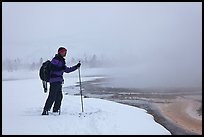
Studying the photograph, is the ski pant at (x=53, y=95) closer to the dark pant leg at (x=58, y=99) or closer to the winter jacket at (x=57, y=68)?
the dark pant leg at (x=58, y=99)

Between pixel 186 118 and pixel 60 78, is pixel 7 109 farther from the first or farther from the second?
pixel 186 118

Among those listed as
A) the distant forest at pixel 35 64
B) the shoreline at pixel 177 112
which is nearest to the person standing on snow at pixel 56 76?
the shoreline at pixel 177 112

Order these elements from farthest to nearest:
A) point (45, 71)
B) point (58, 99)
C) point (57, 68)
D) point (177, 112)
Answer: point (177, 112) → point (58, 99) → point (57, 68) → point (45, 71)

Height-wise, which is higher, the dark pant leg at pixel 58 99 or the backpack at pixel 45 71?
the backpack at pixel 45 71

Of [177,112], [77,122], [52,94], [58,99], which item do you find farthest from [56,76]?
[177,112]

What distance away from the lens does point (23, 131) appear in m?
7.26

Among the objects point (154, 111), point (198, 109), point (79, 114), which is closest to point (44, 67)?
point (79, 114)

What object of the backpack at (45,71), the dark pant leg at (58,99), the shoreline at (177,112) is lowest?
the shoreline at (177,112)

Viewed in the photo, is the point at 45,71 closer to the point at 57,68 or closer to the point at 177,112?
the point at 57,68

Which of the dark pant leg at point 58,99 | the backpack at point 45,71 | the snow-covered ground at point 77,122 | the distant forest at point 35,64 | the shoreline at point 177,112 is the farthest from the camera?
the distant forest at point 35,64

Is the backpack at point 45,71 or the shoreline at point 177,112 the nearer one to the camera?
the backpack at point 45,71

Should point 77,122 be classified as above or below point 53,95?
below

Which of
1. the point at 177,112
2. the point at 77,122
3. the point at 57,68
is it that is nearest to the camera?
the point at 77,122

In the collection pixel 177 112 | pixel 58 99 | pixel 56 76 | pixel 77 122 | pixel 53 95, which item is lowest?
pixel 177 112
